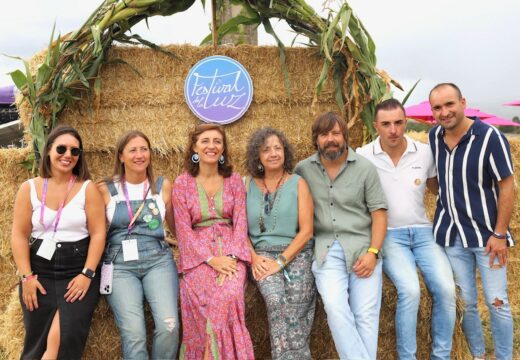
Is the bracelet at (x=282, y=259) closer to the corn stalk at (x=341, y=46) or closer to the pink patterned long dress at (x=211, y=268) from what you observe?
the pink patterned long dress at (x=211, y=268)

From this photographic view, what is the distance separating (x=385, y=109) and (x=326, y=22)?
4.48 feet

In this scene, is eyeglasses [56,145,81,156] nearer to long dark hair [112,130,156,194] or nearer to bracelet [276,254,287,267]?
long dark hair [112,130,156,194]

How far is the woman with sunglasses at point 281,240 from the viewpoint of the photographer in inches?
125

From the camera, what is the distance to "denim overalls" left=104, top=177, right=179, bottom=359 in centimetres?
316

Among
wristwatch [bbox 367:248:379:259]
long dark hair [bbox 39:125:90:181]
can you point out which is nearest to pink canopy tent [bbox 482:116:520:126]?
wristwatch [bbox 367:248:379:259]

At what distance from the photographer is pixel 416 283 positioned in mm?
3355

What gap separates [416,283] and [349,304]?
48 cm

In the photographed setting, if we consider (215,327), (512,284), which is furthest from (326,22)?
(512,284)

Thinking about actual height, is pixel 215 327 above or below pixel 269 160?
below

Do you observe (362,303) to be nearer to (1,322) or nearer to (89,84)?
(89,84)

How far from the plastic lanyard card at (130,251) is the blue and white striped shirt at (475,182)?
2.11 m

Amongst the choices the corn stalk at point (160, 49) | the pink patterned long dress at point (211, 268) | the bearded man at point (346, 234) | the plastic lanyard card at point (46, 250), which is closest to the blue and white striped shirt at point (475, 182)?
the bearded man at point (346, 234)

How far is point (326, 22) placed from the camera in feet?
14.9

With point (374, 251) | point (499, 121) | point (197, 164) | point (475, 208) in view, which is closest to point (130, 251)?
point (197, 164)
